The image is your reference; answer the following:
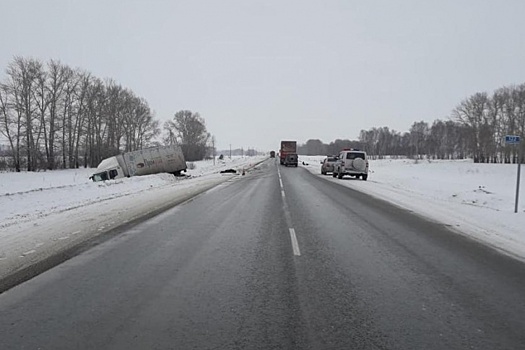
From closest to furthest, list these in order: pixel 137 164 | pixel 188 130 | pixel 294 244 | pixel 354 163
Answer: pixel 294 244 → pixel 354 163 → pixel 137 164 → pixel 188 130

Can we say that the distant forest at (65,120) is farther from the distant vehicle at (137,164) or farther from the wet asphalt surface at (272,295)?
the wet asphalt surface at (272,295)

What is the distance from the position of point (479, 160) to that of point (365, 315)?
336ft

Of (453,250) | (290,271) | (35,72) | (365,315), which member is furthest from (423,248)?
(35,72)

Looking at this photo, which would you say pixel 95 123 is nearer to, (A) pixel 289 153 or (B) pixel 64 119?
(B) pixel 64 119

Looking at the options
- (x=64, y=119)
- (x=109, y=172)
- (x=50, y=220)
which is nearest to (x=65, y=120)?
(x=64, y=119)

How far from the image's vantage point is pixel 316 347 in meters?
3.53

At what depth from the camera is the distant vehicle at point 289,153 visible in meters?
62.7

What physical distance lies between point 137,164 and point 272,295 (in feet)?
105

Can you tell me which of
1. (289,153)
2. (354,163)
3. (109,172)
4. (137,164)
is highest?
(289,153)

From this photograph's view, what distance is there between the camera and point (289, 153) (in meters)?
63.3

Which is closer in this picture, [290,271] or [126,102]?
[290,271]

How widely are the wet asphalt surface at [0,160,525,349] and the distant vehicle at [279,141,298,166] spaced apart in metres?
53.8

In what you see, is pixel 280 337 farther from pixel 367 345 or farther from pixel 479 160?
pixel 479 160

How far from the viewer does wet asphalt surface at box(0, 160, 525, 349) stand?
3.75m
